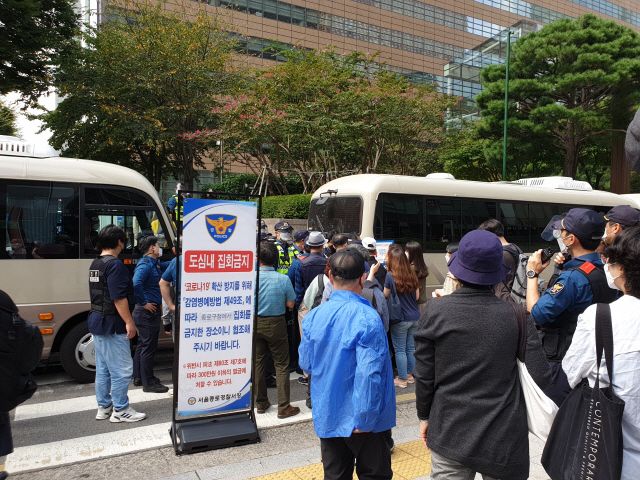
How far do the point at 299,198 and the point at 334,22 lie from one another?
2955cm

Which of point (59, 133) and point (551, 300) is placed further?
point (59, 133)

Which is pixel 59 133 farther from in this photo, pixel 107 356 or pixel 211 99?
pixel 107 356

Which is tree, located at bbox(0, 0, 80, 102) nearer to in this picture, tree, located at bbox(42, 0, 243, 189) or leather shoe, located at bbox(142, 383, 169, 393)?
tree, located at bbox(42, 0, 243, 189)

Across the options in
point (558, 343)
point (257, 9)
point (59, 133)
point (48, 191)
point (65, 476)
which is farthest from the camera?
point (257, 9)

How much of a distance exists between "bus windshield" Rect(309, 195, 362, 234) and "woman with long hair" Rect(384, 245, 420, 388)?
3.35m

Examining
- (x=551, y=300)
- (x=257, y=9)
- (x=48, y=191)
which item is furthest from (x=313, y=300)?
(x=257, y=9)

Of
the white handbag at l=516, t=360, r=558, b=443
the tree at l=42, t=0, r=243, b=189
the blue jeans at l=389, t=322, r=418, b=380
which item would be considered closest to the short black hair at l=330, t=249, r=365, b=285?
the white handbag at l=516, t=360, r=558, b=443

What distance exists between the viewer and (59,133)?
19609 mm

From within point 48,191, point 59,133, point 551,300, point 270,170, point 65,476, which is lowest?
point 65,476

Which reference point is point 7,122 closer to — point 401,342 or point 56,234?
point 56,234

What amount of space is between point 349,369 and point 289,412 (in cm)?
253

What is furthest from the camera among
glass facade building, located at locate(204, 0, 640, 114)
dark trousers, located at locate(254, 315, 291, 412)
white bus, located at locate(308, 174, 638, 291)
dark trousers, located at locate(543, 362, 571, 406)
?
glass facade building, located at locate(204, 0, 640, 114)

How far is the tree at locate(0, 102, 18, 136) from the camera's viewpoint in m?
23.1

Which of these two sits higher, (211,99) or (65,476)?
(211,99)
